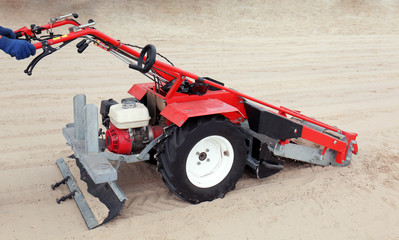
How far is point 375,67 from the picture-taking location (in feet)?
32.0

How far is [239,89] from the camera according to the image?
741cm

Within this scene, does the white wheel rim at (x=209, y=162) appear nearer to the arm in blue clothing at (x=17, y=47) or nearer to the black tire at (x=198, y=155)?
the black tire at (x=198, y=155)

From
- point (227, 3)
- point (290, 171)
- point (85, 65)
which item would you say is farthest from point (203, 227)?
point (227, 3)

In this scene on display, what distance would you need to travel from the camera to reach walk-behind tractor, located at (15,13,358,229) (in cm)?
336

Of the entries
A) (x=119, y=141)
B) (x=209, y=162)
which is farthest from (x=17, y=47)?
(x=209, y=162)

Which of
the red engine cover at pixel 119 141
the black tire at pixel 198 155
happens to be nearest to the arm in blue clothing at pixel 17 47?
the red engine cover at pixel 119 141

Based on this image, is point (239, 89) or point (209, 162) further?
point (239, 89)

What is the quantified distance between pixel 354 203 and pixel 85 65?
19.4ft

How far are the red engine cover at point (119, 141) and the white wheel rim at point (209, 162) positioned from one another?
1.81ft

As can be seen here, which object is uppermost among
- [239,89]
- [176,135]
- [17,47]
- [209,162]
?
[17,47]

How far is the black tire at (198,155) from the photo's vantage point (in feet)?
11.3

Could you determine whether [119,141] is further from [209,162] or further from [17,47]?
[17,47]

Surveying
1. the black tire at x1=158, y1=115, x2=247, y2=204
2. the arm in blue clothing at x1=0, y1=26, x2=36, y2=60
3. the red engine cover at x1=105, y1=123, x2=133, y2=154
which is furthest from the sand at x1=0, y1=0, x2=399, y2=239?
the arm in blue clothing at x1=0, y1=26, x2=36, y2=60

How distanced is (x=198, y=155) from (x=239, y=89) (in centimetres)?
389
